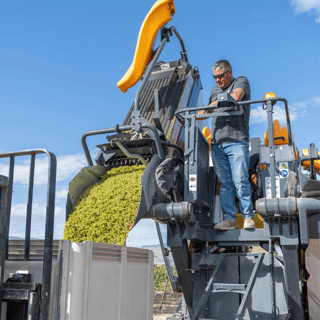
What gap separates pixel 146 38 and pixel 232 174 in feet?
7.41

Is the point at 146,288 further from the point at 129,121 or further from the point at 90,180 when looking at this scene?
the point at 129,121

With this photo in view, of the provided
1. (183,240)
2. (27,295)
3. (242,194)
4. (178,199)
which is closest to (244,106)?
(242,194)

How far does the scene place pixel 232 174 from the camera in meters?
4.16

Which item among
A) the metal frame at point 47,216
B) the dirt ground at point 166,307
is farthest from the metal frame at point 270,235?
the dirt ground at point 166,307

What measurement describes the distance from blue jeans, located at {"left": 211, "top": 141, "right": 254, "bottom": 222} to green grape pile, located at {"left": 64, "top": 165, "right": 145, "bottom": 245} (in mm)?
978

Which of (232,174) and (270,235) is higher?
(232,174)

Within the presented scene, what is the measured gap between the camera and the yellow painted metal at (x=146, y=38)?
16.2ft

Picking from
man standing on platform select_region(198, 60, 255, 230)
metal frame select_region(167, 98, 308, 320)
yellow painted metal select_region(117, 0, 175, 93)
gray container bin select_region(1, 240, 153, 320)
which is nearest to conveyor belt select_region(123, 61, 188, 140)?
yellow painted metal select_region(117, 0, 175, 93)

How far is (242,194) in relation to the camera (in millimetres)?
4023

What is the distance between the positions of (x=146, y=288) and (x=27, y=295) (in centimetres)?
124

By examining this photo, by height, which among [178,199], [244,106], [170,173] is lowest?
[178,199]

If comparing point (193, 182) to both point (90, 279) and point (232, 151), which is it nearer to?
point (232, 151)

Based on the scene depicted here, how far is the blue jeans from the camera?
4031 mm

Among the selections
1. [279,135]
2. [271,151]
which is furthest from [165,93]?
[271,151]
